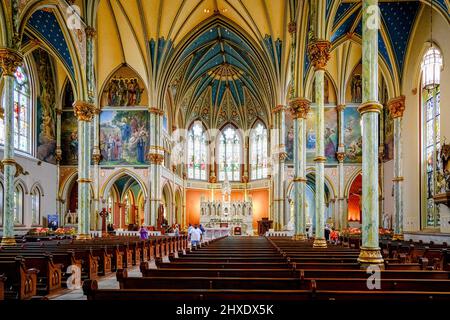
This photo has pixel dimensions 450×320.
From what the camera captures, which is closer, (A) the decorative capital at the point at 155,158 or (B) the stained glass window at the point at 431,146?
(B) the stained glass window at the point at 431,146

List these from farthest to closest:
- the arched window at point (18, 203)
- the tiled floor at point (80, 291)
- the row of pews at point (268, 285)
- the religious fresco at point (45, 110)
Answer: the religious fresco at point (45, 110) < the arched window at point (18, 203) < the tiled floor at point (80, 291) < the row of pews at point (268, 285)

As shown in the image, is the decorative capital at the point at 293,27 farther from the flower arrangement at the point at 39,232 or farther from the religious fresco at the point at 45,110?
the religious fresco at the point at 45,110

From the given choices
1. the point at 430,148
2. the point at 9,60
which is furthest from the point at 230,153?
the point at 9,60

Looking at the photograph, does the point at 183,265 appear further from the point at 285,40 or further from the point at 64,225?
the point at 64,225

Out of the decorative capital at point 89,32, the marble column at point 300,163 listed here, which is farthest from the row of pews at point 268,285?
the decorative capital at point 89,32

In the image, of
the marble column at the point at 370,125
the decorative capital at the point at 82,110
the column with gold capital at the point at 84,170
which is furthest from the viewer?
the decorative capital at the point at 82,110

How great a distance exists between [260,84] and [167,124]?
980 cm

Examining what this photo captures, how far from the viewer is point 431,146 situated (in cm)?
Answer: 2006

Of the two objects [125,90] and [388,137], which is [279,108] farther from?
[125,90]

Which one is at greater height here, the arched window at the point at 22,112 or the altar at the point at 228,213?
the arched window at the point at 22,112

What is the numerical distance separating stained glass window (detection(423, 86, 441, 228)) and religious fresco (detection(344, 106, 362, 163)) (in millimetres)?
12743

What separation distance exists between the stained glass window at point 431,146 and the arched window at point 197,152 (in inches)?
1184

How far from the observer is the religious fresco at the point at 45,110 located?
1177 inches

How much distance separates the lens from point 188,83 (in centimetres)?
4100
